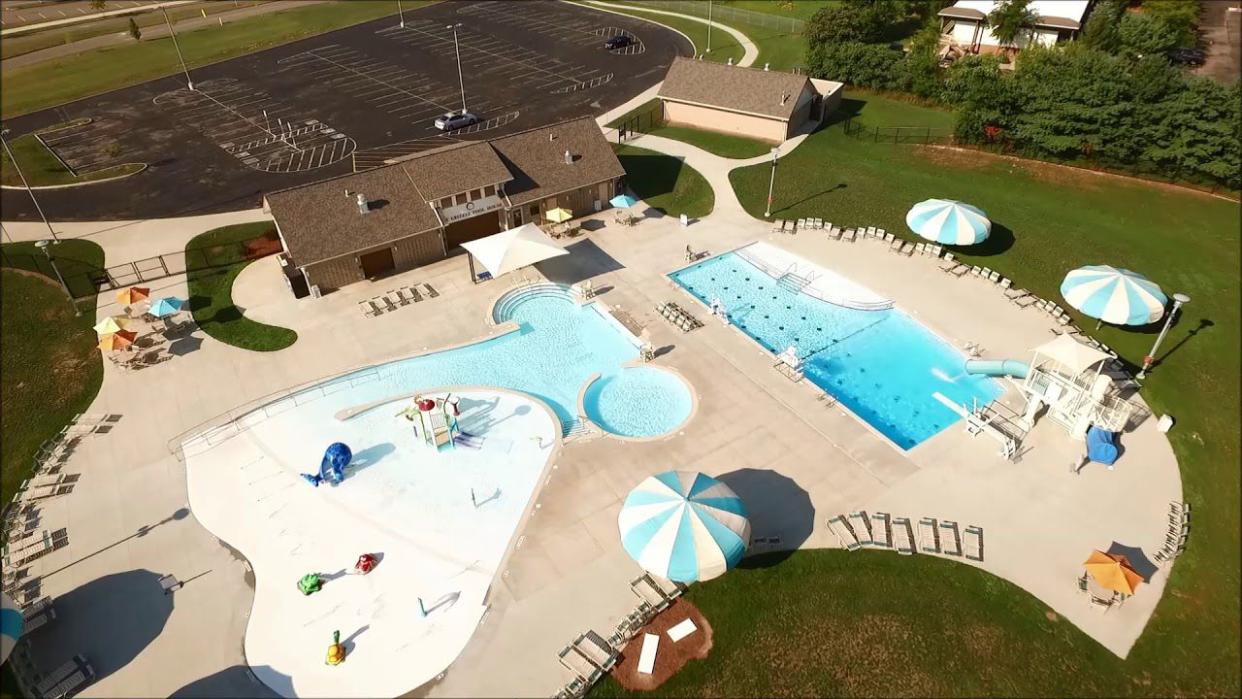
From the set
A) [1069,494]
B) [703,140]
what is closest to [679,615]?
[1069,494]

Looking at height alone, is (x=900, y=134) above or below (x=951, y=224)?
above

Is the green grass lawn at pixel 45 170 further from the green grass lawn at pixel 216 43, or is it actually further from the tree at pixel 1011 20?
the tree at pixel 1011 20

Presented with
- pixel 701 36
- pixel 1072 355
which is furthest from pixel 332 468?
pixel 701 36

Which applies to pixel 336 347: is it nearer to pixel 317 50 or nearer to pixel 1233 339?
pixel 1233 339

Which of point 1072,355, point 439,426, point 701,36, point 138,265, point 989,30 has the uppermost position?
point 989,30

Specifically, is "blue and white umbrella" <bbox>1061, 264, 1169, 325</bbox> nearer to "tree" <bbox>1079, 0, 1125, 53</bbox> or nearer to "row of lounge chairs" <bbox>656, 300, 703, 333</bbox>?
"row of lounge chairs" <bbox>656, 300, 703, 333</bbox>

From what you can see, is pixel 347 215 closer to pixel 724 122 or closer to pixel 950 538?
pixel 724 122
